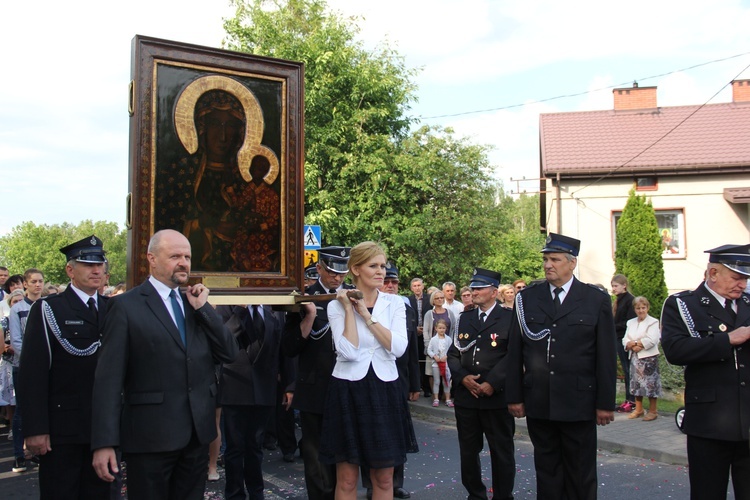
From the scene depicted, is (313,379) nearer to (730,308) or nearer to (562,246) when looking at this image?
(562,246)

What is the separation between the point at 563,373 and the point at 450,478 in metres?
2.78

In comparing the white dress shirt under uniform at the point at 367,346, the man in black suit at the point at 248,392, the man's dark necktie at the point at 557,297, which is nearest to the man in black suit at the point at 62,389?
the man in black suit at the point at 248,392

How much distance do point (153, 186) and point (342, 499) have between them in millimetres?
2325

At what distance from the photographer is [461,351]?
21.2 ft

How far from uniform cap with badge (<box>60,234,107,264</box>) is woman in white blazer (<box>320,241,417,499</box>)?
1.78 meters

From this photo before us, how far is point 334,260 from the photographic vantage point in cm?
559

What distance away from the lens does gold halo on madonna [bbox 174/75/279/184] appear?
443 cm

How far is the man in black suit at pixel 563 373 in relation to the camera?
4.97 m

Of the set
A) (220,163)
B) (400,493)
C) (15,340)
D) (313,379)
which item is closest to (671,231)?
(400,493)

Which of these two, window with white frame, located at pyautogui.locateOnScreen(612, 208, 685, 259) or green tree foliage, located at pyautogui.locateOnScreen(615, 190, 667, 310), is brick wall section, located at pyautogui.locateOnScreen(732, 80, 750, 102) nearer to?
window with white frame, located at pyautogui.locateOnScreen(612, 208, 685, 259)

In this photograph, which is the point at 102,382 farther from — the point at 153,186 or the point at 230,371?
the point at 230,371

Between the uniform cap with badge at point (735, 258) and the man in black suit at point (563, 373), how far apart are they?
2.84ft

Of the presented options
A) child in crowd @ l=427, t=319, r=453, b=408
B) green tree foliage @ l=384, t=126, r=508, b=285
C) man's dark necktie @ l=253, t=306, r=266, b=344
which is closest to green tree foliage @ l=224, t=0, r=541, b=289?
green tree foliage @ l=384, t=126, r=508, b=285

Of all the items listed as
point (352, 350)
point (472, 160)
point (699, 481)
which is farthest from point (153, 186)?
point (472, 160)
